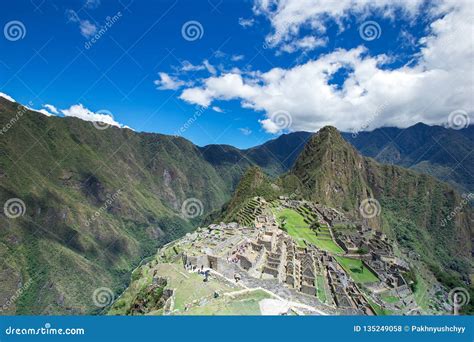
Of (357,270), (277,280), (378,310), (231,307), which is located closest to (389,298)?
(378,310)

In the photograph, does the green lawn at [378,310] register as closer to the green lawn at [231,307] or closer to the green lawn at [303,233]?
the green lawn at [303,233]

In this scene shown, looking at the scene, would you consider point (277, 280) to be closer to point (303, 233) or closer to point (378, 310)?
point (378, 310)

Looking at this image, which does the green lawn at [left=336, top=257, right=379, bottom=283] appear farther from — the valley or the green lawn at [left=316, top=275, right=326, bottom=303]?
the green lawn at [left=316, top=275, right=326, bottom=303]

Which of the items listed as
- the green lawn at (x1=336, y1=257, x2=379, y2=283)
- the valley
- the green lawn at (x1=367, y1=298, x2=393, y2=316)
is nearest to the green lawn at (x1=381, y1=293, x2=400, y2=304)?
the valley

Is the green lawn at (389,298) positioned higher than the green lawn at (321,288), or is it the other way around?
the green lawn at (389,298)

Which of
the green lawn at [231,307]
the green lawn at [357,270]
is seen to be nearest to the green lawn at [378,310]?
the green lawn at [357,270]

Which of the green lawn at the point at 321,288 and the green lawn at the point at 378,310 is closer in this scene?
the green lawn at the point at 321,288
